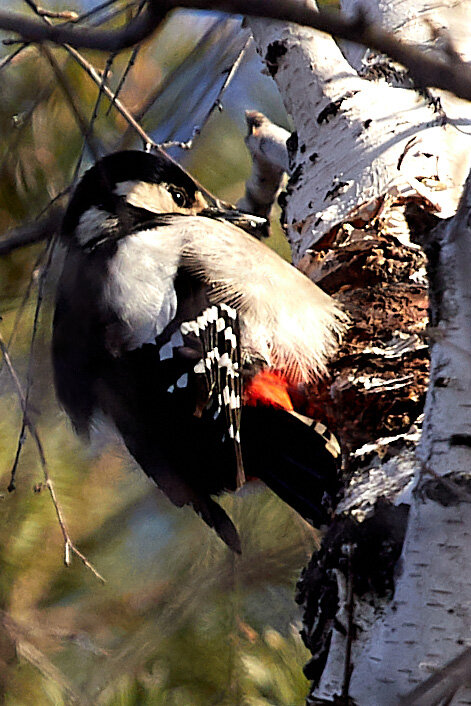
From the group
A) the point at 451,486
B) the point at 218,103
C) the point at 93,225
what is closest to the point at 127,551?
the point at 93,225

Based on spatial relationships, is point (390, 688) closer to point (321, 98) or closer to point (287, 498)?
point (287, 498)

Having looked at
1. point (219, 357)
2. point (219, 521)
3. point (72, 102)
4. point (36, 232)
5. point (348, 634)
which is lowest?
point (219, 521)

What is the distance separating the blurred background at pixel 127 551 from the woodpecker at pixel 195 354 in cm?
10

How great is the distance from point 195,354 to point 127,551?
871mm

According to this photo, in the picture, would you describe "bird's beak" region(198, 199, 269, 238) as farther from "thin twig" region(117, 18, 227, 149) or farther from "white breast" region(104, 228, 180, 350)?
"thin twig" region(117, 18, 227, 149)

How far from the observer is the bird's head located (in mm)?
1976

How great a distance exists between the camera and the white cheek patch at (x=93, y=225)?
78.5 inches

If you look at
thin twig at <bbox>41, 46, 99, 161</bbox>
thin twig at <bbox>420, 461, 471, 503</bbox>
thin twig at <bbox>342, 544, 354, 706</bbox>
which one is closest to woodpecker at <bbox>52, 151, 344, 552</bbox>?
thin twig at <bbox>41, 46, 99, 161</bbox>

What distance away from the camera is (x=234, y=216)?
79.4 inches

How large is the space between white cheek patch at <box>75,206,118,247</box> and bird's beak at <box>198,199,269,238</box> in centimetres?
23

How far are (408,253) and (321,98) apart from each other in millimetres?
442

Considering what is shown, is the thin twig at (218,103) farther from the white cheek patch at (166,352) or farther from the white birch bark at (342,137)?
the white cheek patch at (166,352)

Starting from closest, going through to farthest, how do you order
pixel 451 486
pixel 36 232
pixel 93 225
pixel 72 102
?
pixel 451 486
pixel 72 102
pixel 36 232
pixel 93 225

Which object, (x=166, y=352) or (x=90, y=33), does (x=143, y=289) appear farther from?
(x=90, y=33)
